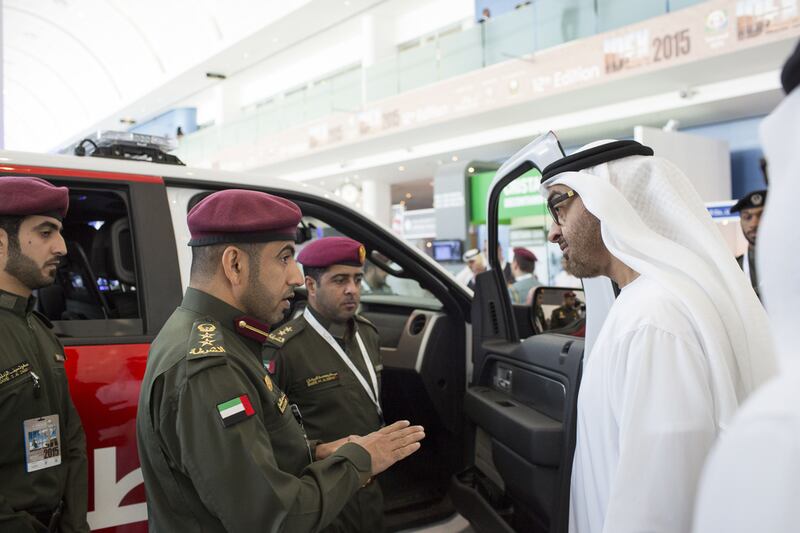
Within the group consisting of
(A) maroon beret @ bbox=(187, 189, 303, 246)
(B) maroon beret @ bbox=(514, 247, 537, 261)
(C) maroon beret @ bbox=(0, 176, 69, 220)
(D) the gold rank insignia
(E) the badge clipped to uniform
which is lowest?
(E) the badge clipped to uniform

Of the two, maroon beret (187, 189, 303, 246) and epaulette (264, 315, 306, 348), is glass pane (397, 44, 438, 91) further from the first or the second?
maroon beret (187, 189, 303, 246)

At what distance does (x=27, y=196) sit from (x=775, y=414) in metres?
1.88

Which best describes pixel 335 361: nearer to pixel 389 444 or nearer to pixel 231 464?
pixel 389 444

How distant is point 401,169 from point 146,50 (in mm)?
16468

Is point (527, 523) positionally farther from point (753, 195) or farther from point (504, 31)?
point (504, 31)

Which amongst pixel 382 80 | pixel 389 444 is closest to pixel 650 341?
pixel 389 444

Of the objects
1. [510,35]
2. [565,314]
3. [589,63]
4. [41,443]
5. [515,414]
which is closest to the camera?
[41,443]

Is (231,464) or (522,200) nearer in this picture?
(231,464)

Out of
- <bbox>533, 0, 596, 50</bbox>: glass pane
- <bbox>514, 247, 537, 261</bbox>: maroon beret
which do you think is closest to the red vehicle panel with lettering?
<bbox>514, 247, 537, 261</bbox>: maroon beret

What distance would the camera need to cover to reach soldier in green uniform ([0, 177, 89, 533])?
158cm

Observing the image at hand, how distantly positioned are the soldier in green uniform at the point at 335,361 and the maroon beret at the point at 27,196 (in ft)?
2.92

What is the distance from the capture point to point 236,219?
55.1 inches

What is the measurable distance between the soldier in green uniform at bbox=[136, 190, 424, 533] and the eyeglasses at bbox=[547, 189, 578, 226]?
2.33ft

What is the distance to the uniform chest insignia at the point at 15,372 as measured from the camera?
1.58 m
